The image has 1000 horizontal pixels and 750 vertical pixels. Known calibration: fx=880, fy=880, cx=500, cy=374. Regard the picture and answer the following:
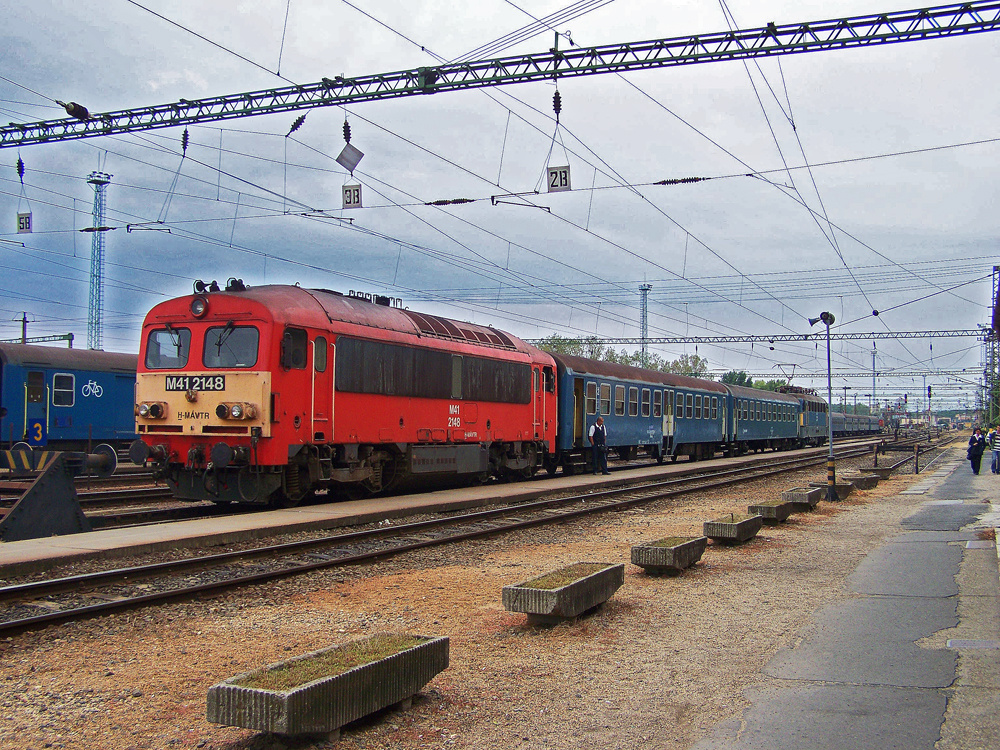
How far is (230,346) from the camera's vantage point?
14391 mm

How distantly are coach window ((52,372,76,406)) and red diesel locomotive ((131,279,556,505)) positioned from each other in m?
11.4

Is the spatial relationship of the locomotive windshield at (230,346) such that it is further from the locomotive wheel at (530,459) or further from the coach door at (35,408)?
the coach door at (35,408)

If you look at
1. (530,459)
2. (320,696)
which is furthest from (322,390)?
(320,696)

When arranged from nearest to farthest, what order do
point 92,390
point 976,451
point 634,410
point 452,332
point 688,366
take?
1. point 452,332
2. point 92,390
3. point 976,451
4. point 634,410
5. point 688,366

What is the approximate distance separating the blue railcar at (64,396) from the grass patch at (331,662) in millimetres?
20489

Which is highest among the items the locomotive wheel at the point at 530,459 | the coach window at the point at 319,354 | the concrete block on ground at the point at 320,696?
the coach window at the point at 319,354

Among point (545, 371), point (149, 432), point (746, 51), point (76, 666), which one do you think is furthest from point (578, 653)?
point (545, 371)

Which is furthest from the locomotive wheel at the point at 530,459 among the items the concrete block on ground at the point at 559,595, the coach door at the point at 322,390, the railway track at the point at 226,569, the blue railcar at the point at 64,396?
the concrete block on ground at the point at 559,595

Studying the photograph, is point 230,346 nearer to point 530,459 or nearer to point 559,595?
point 559,595

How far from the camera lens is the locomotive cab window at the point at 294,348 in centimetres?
1421

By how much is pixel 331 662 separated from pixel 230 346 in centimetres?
1004

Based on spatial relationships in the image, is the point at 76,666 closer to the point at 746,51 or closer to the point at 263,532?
the point at 263,532

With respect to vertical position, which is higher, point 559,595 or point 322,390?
point 322,390

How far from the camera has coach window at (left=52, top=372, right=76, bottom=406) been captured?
2483 cm
